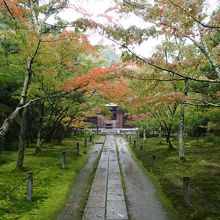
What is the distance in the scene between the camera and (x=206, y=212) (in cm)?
995

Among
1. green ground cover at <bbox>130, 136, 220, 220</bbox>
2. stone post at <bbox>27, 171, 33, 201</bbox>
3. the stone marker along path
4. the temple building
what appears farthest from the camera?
the temple building

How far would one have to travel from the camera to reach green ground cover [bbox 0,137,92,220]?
9742 mm

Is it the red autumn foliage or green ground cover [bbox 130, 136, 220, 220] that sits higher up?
the red autumn foliage

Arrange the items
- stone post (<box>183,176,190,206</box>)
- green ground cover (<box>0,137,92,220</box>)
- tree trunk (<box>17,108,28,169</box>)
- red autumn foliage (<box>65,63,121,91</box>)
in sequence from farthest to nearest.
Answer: red autumn foliage (<box>65,63,121,91</box>) < tree trunk (<box>17,108,28,169</box>) < stone post (<box>183,176,190,206</box>) < green ground cover (<box>0,137,92,220</box>)

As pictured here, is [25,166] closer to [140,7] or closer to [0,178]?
[0,178]

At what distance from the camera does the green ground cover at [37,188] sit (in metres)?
9.74

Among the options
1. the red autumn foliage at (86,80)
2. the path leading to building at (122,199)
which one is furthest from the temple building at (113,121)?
the path leading to building at (122,199)

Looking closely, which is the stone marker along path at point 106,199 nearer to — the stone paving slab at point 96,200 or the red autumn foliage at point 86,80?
the stone paving slab at point 96,200

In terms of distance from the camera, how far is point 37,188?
1254 centimetres

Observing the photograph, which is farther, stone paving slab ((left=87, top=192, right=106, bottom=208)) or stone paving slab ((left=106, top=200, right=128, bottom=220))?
stone paving slab ((left=87, top=192, right=106, bottom=208))

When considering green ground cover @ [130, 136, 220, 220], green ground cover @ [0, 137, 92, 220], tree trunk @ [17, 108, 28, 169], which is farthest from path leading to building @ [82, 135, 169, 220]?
tree trunk @ [17, 108, 28, 169]

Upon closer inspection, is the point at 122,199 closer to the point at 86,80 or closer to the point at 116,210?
the point at 116,210

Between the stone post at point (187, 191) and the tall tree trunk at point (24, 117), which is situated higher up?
the tall tree trunk at point (24, 117)

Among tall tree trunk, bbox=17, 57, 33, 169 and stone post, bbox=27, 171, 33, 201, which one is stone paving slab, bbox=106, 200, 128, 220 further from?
tall tree trunk, bbox=17, 57, 33, 169
